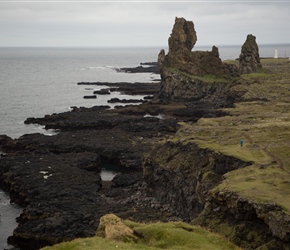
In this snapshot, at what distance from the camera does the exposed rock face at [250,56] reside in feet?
472

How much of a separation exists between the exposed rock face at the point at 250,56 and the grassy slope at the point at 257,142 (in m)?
44.6

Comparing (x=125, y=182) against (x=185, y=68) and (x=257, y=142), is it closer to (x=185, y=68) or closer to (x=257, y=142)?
(x=257, y=142)

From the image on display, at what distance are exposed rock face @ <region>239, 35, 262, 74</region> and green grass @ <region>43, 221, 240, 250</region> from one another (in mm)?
122227

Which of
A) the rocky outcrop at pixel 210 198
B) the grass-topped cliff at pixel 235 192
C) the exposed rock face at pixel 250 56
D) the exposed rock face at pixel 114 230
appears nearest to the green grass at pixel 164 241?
the grass-topped cliff at pixel 235 192

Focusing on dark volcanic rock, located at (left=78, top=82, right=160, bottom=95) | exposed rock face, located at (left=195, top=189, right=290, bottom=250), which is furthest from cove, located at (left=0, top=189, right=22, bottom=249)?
dark volcanic rock, located at (left=78, top=82, right=160, bottom=95)

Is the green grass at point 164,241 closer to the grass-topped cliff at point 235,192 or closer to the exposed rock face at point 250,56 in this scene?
the grass-topped cliff at point 235,192

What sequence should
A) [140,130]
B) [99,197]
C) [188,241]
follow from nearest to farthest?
[188,241], [99,197], [140,130]

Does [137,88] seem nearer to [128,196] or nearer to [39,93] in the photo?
[39,93]

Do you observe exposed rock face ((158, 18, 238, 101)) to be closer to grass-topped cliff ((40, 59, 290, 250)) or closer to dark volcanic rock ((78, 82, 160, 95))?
dark volcanic rock ((78, 82, 160, 95))

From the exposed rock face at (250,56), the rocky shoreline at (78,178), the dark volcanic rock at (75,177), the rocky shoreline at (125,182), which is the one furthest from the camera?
the exposed rock face at (250,56)

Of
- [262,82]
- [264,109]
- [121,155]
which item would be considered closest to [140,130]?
[121,155]

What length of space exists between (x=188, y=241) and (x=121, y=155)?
5384 centimetres

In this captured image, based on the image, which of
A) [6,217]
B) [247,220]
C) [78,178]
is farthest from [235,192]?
[78,178]

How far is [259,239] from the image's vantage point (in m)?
33.1
